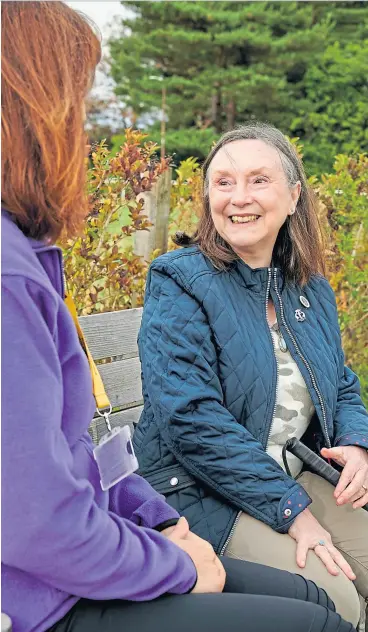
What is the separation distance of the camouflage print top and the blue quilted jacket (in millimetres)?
32

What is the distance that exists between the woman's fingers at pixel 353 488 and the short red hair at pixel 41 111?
1.32 metres

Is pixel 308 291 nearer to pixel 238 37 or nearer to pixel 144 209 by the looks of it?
pixel 144 209

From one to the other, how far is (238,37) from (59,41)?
958 inches

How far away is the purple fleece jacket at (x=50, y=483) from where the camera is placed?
111 cm

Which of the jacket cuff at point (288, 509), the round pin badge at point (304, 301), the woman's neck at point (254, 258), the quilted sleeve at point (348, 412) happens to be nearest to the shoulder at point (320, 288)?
the quilted sleeve at point (348, 412)

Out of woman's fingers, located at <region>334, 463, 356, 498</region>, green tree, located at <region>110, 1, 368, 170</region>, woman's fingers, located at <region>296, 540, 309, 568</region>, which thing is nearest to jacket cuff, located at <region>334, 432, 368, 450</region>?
woman's fingers, located at <region>334, 463, 356, 498</region>

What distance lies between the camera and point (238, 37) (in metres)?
23.8

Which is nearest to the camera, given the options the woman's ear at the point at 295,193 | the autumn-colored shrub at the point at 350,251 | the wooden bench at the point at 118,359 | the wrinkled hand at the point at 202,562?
the wrinkled hand at the point at 202,562

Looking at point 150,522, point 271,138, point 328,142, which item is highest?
point 271,138

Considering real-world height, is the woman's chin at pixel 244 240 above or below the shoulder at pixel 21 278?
below

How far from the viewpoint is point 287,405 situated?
2.21 meters

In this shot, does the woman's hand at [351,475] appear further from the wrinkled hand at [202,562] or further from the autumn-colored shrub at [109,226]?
the autumn-colored shrub at [109,226]

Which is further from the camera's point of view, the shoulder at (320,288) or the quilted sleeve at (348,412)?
the shoulder at (320,288)

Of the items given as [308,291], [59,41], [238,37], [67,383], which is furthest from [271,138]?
[238,37]
